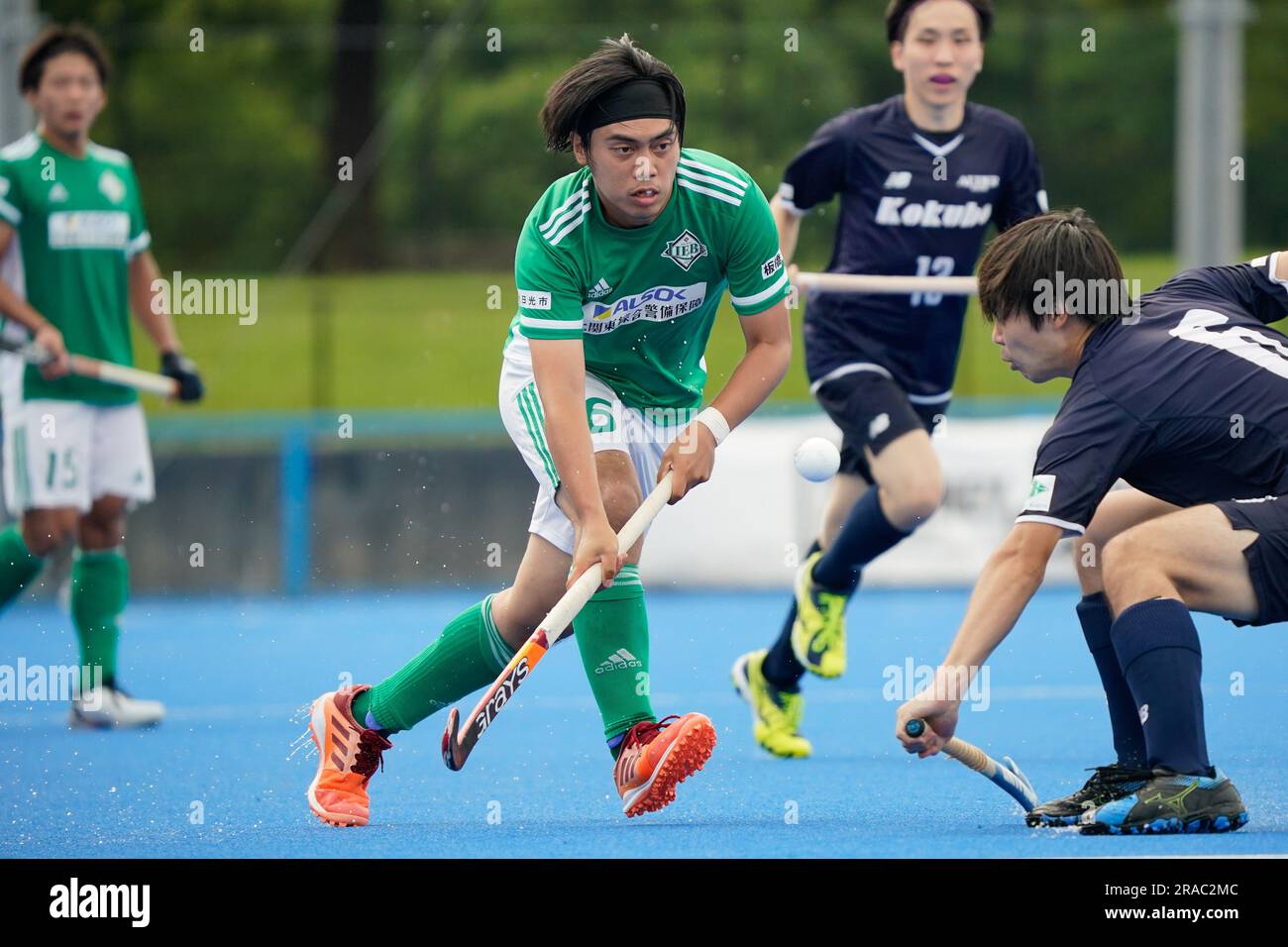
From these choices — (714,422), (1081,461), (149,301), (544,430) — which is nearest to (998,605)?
(1081,461)

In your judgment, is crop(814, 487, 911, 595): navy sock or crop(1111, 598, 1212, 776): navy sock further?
crop(814, 487, 911, 595): navy sock

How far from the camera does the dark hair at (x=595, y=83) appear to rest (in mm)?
3645

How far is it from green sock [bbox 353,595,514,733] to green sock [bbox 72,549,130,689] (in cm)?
233

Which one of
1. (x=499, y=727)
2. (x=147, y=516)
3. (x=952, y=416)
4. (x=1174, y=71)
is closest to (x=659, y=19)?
(x=1174, y=71)

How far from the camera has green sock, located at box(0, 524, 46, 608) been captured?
591 centimetres

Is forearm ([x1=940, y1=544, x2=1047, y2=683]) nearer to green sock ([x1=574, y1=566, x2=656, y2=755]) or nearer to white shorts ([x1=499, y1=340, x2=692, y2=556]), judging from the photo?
green sock ([x1=574, y1=566, x2=656, y2=755])

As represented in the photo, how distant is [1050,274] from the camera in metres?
3.51

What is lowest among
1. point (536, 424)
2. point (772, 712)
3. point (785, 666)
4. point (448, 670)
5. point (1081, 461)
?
point (772, 712)

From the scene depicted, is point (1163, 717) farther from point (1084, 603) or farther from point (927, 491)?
point (927, 491)

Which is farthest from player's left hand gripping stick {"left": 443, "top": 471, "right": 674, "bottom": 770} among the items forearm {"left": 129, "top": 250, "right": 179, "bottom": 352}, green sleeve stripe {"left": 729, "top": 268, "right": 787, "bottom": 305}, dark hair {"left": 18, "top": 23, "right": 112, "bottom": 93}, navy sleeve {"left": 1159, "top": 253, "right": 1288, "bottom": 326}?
dark hair {"left": 18, "top": 23, "right": 112, "bottom": 93}

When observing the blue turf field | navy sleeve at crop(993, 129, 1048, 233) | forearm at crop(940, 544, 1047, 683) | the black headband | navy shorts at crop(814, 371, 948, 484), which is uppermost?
navy sleeve at crop(993, 129, 1048, 233)

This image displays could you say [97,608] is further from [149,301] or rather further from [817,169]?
Result: [817,169]

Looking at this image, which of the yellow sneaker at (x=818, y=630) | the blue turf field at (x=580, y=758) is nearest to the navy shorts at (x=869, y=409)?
A: the yellow sneaker at (x=818, y=630)

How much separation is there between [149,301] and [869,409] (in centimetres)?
261
